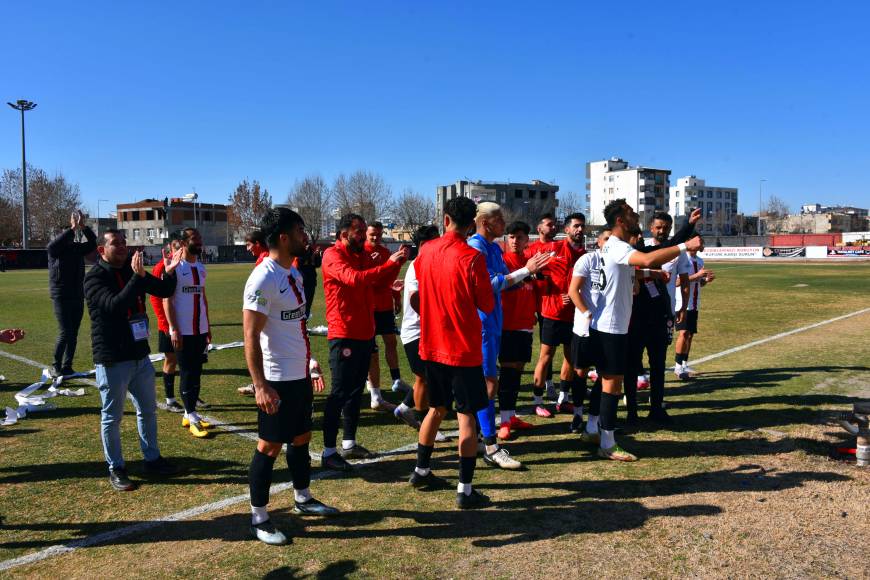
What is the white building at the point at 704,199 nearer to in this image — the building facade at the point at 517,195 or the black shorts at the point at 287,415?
the building facade at the point at 517,195

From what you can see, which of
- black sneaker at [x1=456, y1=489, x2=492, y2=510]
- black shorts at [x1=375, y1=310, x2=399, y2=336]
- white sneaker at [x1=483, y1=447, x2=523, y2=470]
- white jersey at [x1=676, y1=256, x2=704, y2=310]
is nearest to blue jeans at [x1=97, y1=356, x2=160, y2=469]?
black sneaker at [x1=456, y1=489, x2=492, y2=510]

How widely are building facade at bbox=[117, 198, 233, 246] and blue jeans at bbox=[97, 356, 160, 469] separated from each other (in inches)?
4153

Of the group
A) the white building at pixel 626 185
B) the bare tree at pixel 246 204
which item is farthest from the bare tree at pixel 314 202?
the white building at pixel 626 185

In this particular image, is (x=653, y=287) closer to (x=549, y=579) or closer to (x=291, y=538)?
(x=549, y=579)

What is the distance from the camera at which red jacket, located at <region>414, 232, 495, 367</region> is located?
4.30m

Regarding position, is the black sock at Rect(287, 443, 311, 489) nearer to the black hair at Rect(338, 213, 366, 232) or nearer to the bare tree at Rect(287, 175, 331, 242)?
the black hair at Rect(338, 213, 366, 232)

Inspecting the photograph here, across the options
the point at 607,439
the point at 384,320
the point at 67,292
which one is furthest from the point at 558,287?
the point at 67,292

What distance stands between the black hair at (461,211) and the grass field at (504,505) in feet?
7.07

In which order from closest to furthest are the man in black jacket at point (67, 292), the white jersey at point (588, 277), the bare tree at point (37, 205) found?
the white jersey at point (588, 277) < the man in black jacket at point (67, 292) < the bare tree at point (37, 205)

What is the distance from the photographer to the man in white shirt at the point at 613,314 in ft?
17.7

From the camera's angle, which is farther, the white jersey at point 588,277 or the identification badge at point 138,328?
the white jersey at point 588,277

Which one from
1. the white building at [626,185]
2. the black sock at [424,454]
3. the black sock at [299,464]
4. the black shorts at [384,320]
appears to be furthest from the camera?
the white building at [626,185]

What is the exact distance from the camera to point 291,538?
3.96m

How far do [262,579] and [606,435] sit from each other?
3323 millimetres
